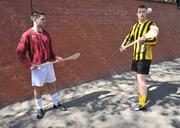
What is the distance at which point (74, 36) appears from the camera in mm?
7605

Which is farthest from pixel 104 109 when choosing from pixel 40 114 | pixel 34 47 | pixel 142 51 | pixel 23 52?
pixel 23 52

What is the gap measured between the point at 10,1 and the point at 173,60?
7.54 m

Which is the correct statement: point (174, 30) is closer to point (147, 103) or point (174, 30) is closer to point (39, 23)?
point (147, 103)

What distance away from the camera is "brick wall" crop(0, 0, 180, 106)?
6238mm

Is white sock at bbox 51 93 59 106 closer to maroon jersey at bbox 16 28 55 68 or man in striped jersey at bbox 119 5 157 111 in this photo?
maroon jersey at bbox 16 28 55 68

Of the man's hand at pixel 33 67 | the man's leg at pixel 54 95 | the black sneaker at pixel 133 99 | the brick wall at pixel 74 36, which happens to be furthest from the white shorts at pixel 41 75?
the black sneaker at pixel 133 99

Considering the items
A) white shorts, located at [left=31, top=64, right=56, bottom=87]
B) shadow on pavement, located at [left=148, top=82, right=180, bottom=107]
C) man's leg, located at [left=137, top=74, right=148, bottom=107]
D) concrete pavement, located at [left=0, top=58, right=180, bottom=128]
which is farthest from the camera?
shadow on pavement, located at [left=148, top=82, right=180, bottom=107]

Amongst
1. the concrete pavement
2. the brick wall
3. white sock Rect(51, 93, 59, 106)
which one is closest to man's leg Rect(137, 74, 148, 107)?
the concrete pavement

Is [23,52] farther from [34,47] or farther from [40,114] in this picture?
[40,114]

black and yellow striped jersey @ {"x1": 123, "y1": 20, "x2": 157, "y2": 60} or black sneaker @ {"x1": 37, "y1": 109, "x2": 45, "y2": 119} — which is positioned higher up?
black and yellow striped jersey @ {"x1": 123, "y1": 20, "x2": 157, "y2": 60}

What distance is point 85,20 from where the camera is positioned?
25.9 feet

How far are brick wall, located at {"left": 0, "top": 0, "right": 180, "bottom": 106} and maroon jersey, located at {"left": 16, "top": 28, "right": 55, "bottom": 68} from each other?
3.35ft

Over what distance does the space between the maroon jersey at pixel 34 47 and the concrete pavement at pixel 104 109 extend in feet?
3.57

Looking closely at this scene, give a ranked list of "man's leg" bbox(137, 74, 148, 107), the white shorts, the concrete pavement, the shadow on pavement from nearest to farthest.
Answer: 1. the concrete pavement
2. the white shorts
3. "man's leg" bbox(137, 74, 148, 107)
4. the shadow on pavement
